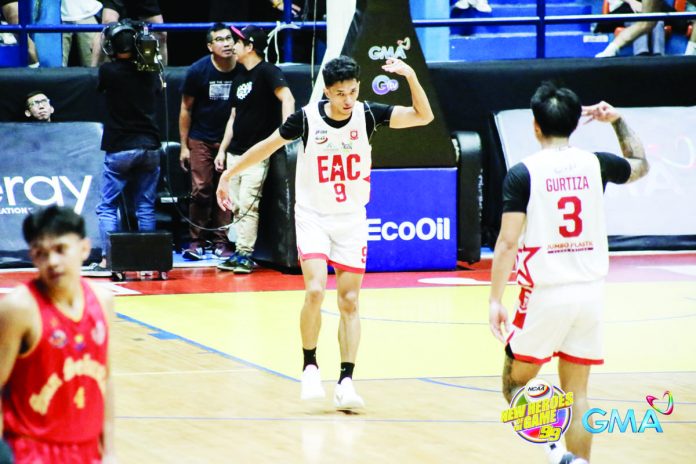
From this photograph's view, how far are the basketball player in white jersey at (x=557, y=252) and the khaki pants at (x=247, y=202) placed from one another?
7851 millimetres

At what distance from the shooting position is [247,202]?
13391 millimetres

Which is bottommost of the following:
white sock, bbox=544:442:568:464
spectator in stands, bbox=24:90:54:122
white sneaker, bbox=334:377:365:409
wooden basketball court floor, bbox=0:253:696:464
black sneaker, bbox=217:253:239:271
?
black sneaker, bbox=217:253:239:271

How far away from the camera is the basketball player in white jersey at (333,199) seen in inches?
305

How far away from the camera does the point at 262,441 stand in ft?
22.6

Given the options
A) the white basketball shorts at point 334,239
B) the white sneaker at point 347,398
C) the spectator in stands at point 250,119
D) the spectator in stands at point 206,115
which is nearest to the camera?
the white sneaker at point 347,398

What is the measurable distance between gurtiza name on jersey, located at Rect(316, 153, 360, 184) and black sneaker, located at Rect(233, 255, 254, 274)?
562 centimetres

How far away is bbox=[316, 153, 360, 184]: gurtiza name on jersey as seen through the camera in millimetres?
7879

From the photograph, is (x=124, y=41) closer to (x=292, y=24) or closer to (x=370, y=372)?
(x=292, y=24)

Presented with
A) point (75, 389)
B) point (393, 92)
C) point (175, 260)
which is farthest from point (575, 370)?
point (175, 260)

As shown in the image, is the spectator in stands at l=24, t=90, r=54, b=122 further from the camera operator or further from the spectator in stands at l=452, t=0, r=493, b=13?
the spectator in stands at l=452, t=0, r=493, b=13

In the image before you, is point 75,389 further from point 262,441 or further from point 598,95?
point 598,95

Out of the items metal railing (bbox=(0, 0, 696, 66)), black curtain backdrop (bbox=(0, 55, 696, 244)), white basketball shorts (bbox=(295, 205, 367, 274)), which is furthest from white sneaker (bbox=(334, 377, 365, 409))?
black curtain backdrop (bbox=(0, 55, 696, 244))

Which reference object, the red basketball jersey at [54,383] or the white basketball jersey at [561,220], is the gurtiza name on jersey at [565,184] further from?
the red basketball jersey at [54,383]

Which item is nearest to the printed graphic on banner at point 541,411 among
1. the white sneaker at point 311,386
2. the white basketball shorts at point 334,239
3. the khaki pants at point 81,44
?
the white sneaker at point 311,386
